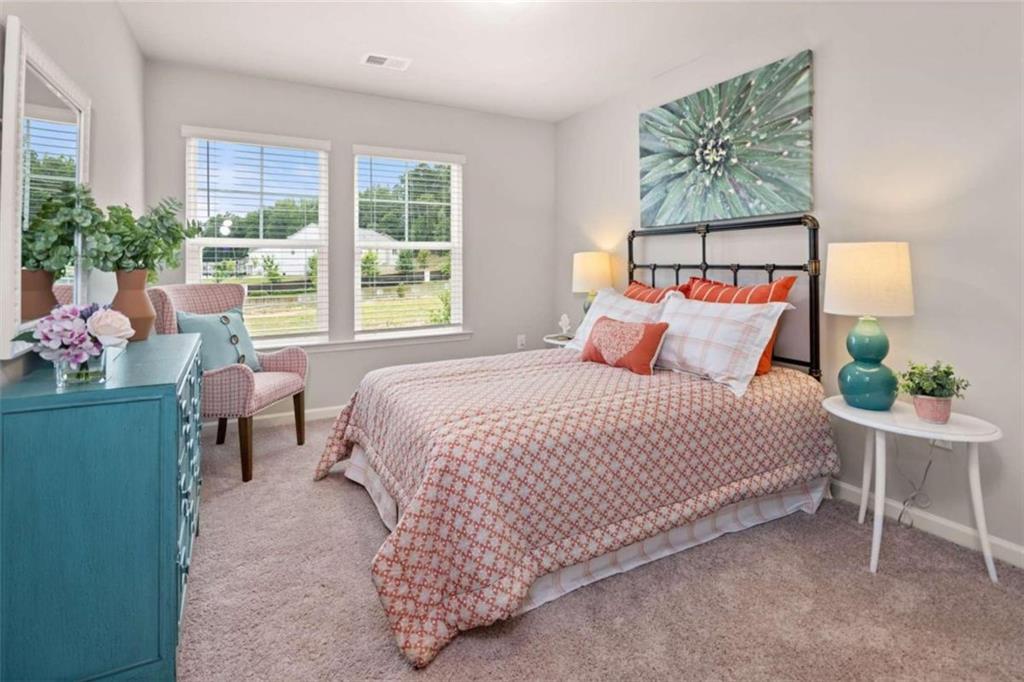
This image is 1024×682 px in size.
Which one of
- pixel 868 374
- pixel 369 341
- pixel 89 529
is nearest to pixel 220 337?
pixel 369 341

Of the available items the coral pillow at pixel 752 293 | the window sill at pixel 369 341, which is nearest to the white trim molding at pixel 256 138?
the window sill at pixel 369 341

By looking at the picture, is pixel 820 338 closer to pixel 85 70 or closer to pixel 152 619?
pixel 152 619

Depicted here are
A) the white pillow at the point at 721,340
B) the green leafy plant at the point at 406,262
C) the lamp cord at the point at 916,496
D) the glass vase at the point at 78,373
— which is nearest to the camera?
the glass vase at the point at 78,373

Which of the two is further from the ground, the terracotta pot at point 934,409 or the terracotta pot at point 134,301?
the terracotta pot at point 134,301

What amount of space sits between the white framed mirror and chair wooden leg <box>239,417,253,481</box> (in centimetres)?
113

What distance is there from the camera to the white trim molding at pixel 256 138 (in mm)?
3686

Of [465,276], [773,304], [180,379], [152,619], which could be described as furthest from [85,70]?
[773,304]

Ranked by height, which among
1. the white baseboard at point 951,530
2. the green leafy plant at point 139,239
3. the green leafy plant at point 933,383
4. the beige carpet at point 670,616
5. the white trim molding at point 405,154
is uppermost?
the white trim molding at point 405,154

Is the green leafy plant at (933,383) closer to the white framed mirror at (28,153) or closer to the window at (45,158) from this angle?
the white framed mirror at (28,153)

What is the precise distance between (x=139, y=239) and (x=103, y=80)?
36.3 inches

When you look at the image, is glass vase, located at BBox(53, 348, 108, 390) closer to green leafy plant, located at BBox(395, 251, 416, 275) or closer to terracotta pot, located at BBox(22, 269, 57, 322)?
terracotta pot, located at BBox(22, 269, 57, 322)

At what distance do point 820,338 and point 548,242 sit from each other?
2760 millimetres

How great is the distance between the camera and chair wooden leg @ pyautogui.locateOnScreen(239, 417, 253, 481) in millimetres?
2990

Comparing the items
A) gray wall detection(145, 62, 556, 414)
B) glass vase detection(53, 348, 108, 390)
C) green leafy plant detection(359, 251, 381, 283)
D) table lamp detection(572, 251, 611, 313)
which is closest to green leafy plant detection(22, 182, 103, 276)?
glass vase detection(53, 348, 108, 390)
